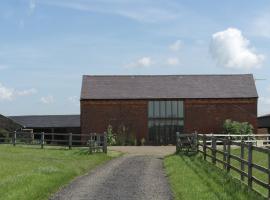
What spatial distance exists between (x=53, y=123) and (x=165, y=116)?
19.5 metres

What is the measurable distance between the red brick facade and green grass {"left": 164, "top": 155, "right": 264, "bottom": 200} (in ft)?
112

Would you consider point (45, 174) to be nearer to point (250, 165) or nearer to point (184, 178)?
point (184, 178)

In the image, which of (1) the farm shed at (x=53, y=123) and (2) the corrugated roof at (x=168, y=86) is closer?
(2) the corrugated roof at (x=168, y=86)

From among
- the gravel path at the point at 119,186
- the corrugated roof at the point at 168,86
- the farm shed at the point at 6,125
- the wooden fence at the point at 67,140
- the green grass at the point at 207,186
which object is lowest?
the gravel path at the point at 119,186

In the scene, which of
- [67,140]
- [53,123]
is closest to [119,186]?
[67,140]

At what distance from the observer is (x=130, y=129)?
5300cm

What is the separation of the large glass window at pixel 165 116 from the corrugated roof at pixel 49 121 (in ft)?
53.0

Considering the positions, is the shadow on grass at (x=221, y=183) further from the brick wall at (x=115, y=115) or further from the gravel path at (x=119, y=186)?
the brick wall at (x=115, y=115)

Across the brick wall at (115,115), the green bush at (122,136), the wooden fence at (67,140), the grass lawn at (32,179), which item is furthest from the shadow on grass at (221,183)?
the brick wall at (115,115)

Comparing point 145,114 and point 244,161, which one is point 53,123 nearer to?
point 145,114

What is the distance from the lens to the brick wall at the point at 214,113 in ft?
174

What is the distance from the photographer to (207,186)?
1443cm

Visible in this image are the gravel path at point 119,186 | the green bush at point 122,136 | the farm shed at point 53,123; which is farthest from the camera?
the farm shed at point 53,123

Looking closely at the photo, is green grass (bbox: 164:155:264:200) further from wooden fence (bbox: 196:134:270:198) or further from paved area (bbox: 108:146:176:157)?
paved area (bbox: 108:146:176:157)
